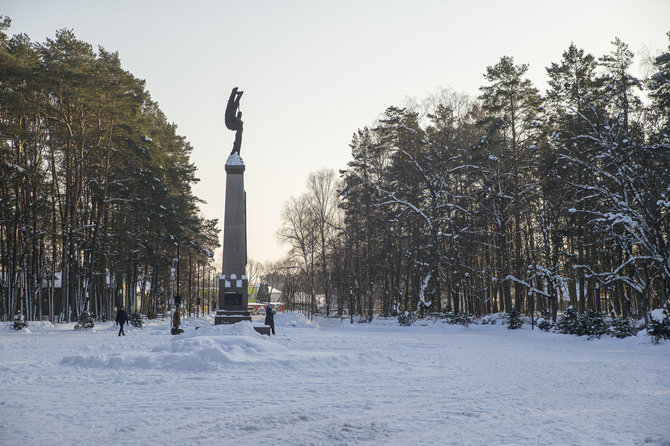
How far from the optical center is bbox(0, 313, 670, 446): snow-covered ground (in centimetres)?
642

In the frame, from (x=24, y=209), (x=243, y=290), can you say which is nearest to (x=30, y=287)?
(x=24, y=209)

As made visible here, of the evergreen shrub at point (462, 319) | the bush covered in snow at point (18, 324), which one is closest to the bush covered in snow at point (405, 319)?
the evergreen shrub at point (462, 319)

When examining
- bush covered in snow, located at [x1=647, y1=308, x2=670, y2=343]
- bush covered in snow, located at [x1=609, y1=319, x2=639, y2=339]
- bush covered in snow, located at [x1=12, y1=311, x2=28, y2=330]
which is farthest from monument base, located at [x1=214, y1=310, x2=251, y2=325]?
bush covered in snow, located at [x1=647, y1=308, x2=670, y2=343]

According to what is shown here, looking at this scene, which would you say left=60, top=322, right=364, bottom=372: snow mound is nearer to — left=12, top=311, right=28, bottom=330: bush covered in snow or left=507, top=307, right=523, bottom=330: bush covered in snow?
left=12, top=311, right=28, bottom=330: bush covered in snow

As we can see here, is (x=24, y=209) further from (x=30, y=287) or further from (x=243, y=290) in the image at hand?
(x=243, y=290)

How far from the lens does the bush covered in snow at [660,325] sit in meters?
18.8

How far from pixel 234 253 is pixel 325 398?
59.4 ft

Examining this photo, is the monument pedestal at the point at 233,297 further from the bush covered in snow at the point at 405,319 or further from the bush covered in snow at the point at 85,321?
the bush covered in snow at the point at 405,319

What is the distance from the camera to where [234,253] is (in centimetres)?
2644

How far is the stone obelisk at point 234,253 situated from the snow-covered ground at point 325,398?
9.78 meters

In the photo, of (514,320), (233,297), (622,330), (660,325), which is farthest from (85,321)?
(660,325)

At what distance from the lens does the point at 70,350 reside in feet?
57.3

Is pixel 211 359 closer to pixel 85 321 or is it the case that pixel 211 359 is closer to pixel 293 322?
pixel 85 321

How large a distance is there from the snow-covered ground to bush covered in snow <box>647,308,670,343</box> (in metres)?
3.06
